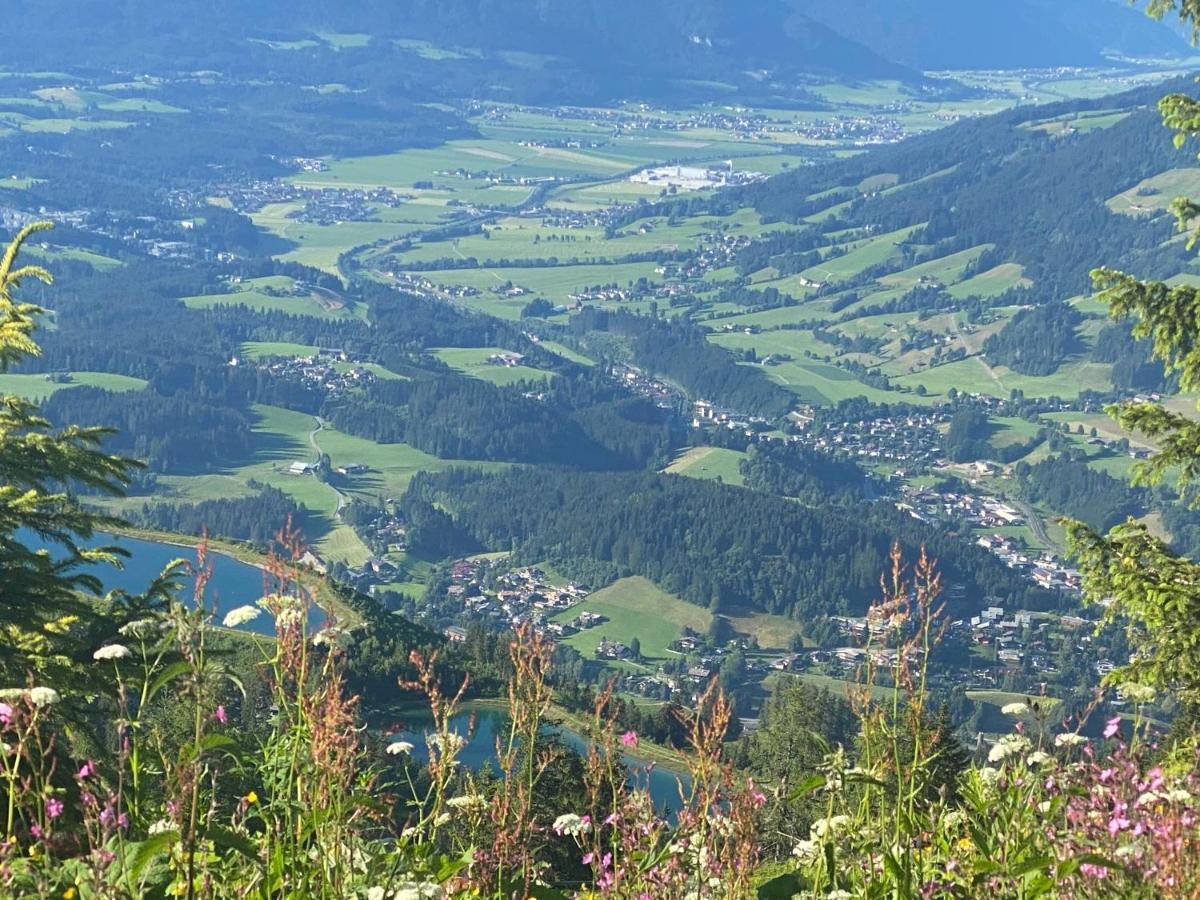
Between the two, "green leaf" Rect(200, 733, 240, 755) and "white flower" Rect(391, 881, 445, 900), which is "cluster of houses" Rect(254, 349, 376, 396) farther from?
"green leaf" Rect(200, 733, 240, 755)

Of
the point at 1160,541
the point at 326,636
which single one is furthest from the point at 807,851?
the point at 1160,541

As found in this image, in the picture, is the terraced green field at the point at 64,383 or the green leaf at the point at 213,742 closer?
the green leaf at the point at 213,742

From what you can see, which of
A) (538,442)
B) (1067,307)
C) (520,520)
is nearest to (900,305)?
(1067,307)

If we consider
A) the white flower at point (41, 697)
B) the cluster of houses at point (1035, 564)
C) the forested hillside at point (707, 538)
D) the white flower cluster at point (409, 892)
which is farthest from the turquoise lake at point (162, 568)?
the cluster of houses at point (1035, 564)

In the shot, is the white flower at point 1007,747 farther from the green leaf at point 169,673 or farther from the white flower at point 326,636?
the green leaf at point 169,673

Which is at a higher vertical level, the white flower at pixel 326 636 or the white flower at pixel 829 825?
the white flower at pixel 326 636

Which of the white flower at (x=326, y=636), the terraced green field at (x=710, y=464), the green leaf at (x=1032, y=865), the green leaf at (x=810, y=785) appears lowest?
the terraced green field at (x=710, y=464)

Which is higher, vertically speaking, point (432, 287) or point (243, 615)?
point (243, 615)

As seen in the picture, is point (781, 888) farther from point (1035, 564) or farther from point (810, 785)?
point (1035, 564)
